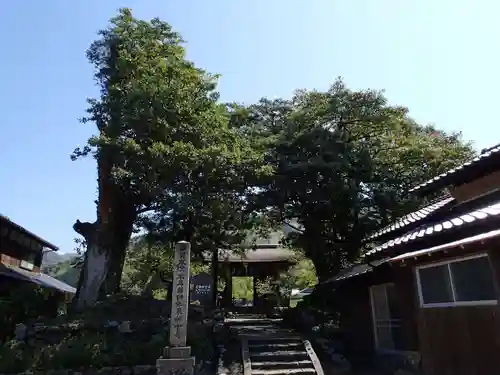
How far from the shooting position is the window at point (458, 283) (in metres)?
6.35

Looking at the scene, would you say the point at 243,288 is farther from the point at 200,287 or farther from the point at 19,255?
the point at 200,287

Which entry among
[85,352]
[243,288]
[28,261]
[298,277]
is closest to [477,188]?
[85,352]

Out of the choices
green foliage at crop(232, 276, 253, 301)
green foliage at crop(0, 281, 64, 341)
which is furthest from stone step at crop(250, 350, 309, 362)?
green foliage at crop(232, 276, 253, 301)

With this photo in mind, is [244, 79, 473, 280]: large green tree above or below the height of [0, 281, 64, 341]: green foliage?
above

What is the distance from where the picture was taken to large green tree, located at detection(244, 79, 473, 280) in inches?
627

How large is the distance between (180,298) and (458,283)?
21.4 feet

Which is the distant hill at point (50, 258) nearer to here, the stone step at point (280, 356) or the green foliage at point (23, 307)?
the green foliage at point (23, 307)

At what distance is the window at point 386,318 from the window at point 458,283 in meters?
3.66

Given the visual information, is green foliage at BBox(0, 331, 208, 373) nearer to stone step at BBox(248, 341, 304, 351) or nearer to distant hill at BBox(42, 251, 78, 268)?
stone step at BBox(248, 341, 304, 351)

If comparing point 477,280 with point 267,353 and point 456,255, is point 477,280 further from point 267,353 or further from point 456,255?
point 267,353

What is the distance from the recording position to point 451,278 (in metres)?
7.05

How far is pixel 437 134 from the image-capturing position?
2045 centimetres

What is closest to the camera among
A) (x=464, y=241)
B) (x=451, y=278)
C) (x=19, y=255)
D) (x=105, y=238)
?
(x=464, y=241)

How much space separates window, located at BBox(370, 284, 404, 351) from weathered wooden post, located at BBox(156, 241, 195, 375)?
5866mm
